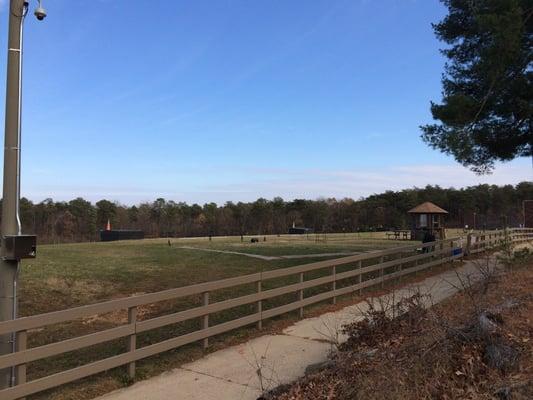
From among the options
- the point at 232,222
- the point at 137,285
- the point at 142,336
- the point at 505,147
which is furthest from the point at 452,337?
the point at 232,222

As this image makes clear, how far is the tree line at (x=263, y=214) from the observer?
3605 inches

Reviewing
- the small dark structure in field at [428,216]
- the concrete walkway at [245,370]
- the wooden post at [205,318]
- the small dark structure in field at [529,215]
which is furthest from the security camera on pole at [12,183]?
the small dark structure in field at [529,215]

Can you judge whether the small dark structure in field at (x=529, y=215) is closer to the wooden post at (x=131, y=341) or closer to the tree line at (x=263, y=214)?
the tree line at (x=263, y=214)

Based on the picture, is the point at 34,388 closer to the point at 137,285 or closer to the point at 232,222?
the point at 137,285

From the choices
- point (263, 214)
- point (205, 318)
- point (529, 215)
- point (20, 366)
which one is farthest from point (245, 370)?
point (263, 214)

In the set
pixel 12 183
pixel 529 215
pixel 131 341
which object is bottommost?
pixel 131 341

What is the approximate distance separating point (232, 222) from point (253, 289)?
9010 centimetres

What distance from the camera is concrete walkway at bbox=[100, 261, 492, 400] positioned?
607 centimetres

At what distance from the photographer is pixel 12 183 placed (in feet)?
19.9

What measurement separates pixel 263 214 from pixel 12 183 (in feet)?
317

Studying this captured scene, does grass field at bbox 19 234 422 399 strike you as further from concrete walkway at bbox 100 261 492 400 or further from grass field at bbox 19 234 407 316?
concrete walkway at bbox 100 261 492 400

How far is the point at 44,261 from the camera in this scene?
67.4 feet

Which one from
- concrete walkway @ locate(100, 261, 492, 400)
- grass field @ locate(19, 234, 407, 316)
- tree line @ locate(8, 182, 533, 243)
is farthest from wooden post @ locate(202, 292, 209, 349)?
tree line @ locate(8, 182, 533, 243)

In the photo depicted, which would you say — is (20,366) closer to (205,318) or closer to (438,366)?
(205,318)
